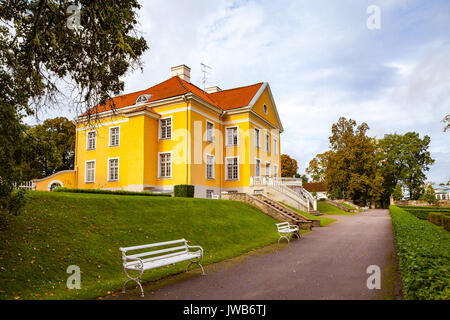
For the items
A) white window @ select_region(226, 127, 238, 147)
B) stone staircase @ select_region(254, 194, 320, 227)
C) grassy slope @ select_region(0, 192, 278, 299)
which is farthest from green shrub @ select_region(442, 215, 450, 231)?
white window @ select_region(226, 127, 238, 147)

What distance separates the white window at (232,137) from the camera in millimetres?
29641

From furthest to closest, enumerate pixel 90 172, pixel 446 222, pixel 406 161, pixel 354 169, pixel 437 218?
pixel 406 161 → pixel 354 169 → pixel 90 172 → pixel 437 218 → pixel 446 222

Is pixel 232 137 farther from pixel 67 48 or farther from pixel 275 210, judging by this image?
pixel 67 48

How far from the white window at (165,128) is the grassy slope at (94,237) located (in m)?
11.7

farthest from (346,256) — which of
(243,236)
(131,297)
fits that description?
(131,297)

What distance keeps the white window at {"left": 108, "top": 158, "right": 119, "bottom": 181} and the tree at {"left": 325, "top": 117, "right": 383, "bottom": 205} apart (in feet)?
109

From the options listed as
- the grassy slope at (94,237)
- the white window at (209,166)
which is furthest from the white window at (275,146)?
the grassy slope at (94,237)

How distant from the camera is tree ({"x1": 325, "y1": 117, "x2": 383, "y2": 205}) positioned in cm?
4741

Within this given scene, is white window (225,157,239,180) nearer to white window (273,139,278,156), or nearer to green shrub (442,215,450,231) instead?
white window (273,139,278,156)

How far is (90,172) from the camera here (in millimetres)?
29891

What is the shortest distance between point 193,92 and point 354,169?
3136 centimetres

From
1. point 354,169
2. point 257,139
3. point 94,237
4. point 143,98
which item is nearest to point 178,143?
point 143,98

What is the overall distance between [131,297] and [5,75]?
15.8 ft

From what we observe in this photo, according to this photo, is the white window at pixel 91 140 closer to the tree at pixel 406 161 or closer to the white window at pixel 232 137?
the white window at pixel 232 137
